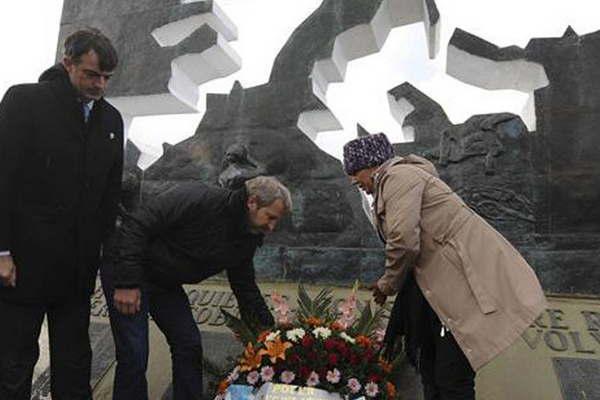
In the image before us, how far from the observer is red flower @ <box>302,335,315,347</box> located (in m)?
2.69

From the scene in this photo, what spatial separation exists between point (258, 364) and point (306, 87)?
11.5 feet

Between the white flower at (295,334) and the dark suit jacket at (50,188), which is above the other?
the dark suit jacket at (50,188)

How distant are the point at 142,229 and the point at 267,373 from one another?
91cm

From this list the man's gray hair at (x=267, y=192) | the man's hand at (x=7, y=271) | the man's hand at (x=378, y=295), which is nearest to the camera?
the man's hand at (x=7, y=271)

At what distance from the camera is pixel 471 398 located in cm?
233

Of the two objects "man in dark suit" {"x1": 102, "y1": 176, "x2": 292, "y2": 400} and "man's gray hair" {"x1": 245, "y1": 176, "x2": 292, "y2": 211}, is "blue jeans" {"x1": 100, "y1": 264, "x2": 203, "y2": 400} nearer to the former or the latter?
"man in dark suit" {"x1": 102, "y1": 176, "x2": 292, "y2": 400}

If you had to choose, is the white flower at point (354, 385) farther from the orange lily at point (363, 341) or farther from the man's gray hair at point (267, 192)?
the man's gray hair at point (267, 192)

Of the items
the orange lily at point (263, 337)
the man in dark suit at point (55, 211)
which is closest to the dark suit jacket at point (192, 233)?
the man in dark suit at point (55, 211)

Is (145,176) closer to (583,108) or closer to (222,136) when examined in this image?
(222,136)

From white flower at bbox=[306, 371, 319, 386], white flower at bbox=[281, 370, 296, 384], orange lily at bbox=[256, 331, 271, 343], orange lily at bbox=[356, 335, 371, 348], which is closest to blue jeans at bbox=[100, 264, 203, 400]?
orange lily at bbox=[256, 331, 271, 343]

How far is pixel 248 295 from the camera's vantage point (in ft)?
10.1

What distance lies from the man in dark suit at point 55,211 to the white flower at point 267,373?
86 centimetres

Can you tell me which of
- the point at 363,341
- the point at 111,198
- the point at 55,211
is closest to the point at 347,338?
the point at 363,341

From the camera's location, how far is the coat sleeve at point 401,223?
2.27m
